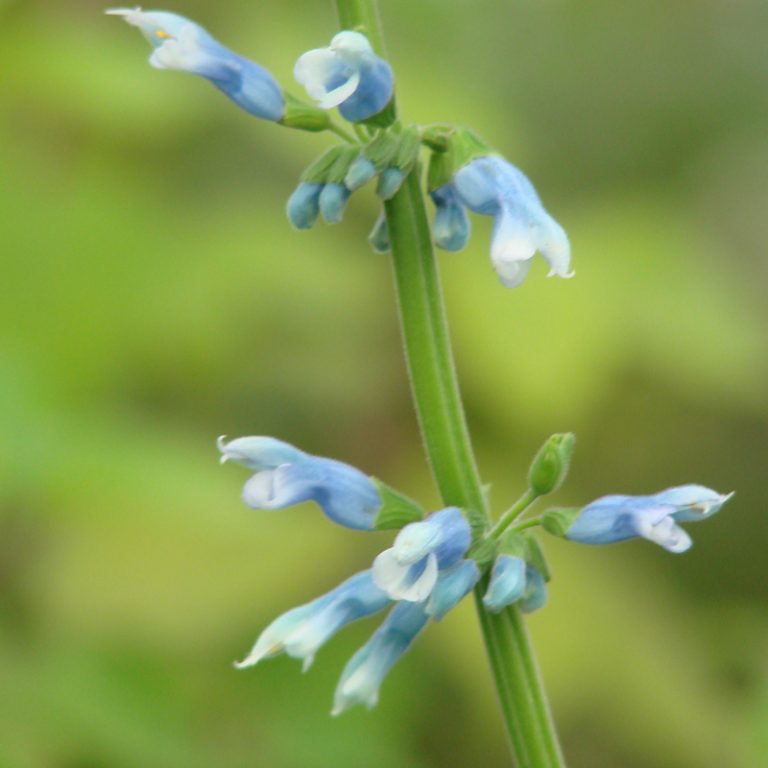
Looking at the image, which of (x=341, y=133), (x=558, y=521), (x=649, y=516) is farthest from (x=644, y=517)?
(x=341, y=133)

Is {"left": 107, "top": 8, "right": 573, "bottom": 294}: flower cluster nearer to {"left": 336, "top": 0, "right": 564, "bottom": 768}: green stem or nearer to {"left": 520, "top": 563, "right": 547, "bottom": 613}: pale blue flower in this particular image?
{"left": 336, "top": 0, "right": 564, "bottom": 768}: green stem

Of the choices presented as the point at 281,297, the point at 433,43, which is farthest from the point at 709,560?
the point at 433,43

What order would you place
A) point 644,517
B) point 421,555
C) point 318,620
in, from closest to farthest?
point 421,555 → point 644,517 → point 318,620

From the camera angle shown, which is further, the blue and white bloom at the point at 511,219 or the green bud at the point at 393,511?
the green bud at the point at 393,511

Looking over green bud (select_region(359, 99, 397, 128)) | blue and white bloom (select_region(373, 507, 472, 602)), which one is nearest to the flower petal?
blue and white bloom (select_region(373, 507, 472, 602))

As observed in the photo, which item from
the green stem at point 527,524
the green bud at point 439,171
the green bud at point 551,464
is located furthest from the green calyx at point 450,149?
the green stem at point 527,524

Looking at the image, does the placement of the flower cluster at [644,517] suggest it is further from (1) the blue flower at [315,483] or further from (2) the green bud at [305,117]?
(2) the green bud at [305,117]

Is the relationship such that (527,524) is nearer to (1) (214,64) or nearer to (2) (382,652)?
(2) (382,652)
